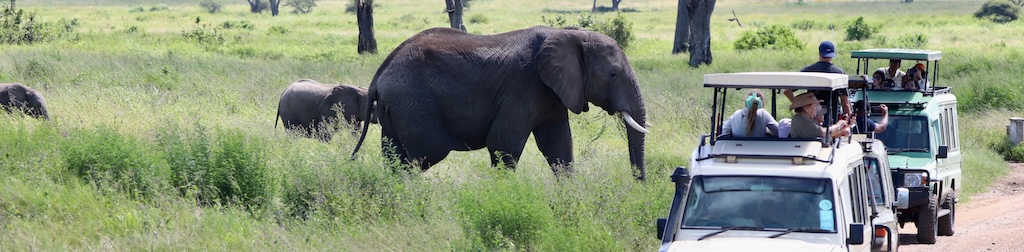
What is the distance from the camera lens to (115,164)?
408 inches

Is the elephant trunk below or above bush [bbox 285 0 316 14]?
above

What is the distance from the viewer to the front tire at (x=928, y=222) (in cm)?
1019

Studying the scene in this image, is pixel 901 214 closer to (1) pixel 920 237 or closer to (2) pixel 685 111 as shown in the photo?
(1) pixel 920 237

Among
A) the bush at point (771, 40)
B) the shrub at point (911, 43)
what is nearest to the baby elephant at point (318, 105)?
the bush at point (771, 40)

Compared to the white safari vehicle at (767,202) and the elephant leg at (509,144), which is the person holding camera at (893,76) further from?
the white safari vehicle at (767,202)

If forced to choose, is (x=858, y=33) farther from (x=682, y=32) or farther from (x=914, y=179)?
(x=914, y=179)

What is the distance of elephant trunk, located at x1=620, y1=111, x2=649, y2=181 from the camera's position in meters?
11.6

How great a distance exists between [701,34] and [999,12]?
139 feet

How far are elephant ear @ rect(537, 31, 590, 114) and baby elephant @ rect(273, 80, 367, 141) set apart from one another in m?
5.86

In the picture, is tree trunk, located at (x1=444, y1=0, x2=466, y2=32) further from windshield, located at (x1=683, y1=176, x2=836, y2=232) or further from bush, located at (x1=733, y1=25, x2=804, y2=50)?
windshield, located at (x1=683, y1=176, x2=836, y2=232)

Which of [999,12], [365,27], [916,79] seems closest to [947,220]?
[916,79]

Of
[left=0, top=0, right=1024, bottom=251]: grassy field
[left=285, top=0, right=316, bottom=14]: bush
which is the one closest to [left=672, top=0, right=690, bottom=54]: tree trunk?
[left=0, top=0, right=1024, bottom=251]: grassy field

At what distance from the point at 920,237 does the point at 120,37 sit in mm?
39065

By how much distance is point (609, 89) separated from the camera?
11789mm
